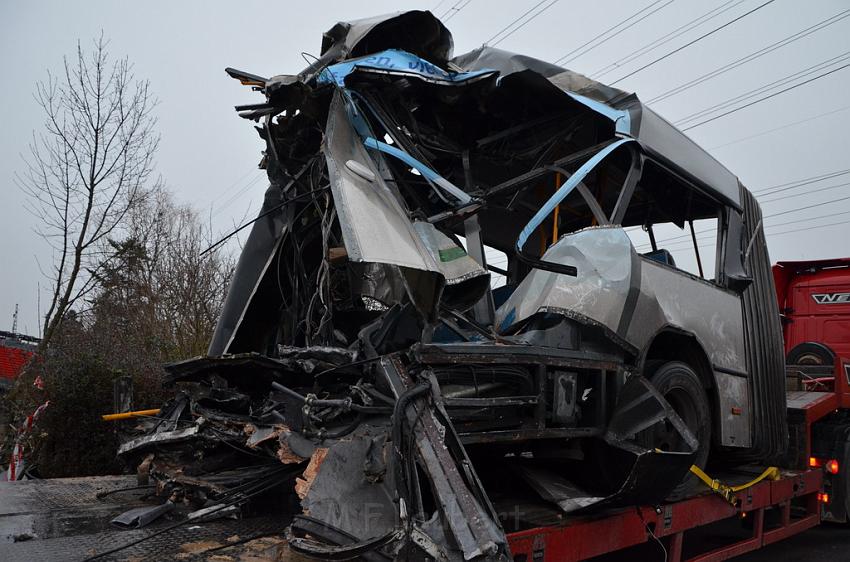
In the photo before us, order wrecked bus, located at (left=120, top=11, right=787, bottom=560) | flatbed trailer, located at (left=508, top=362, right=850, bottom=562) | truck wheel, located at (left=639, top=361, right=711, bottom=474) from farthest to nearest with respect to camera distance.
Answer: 1. truck wheel, located at (left=639, top=361, right=711, bottom=474)
2. flatbed trailer, located at (left=508, top=362, right=850, bottom=562)
3. wrecked bus, located at (left=120, top=11, right=787, bottom=560)

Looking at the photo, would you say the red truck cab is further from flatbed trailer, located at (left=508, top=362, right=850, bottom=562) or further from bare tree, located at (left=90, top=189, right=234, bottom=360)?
bare tree, located at (left=90, top=189, right=234, bottom=360)

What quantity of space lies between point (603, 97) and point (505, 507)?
9.12 ft

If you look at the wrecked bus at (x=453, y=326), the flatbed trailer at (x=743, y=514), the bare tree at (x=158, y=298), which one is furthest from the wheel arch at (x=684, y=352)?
the bare tree at (x=158, y=298)

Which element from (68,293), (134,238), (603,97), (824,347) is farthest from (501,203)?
(134,238)

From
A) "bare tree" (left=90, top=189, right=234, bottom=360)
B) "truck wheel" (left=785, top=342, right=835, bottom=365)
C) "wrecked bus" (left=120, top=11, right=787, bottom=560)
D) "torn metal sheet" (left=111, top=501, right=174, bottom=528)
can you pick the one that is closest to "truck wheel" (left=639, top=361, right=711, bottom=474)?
"wrecked bus" (left=120, top=11, right=787, bottom=560)

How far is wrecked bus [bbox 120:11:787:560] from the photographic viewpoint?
9.04 feet

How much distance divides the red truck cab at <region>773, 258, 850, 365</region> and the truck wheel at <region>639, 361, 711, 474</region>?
3.53 metres

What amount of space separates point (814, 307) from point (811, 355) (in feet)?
2.78

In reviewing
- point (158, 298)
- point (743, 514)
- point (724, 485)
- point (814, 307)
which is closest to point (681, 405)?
point (724, 485)

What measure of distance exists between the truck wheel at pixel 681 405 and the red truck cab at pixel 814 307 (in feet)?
11.6

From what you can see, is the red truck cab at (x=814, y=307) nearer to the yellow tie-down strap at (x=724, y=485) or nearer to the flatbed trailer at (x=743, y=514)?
the flatbed trailer at (x=743, y=514)

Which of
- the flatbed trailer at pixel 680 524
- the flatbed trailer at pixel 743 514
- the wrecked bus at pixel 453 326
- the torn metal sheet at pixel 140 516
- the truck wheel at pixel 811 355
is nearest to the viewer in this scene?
the wrecked bus at pixel 453 326

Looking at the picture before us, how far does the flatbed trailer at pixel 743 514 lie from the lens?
3.38 m

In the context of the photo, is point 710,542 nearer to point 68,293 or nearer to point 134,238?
point 68,293
